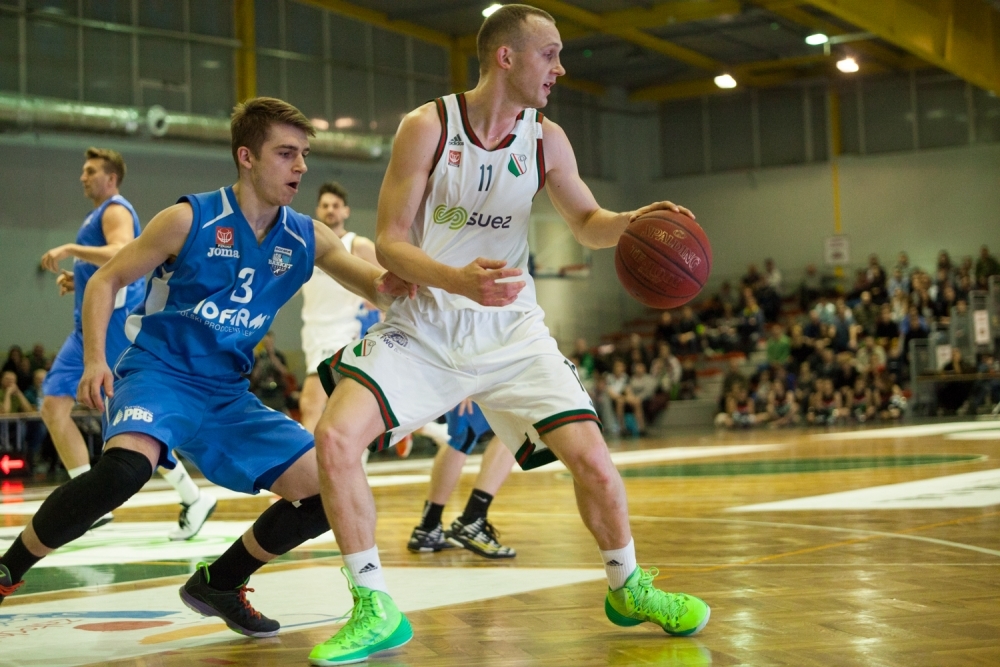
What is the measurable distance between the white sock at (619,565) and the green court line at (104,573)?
2184 mm

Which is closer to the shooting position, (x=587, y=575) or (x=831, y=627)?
(x=831, y=627)

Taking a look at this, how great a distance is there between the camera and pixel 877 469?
9.23m

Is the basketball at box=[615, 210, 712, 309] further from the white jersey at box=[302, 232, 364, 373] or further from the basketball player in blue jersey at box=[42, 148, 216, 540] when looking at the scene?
the white jersey at box=[302, 232, 364, 373]

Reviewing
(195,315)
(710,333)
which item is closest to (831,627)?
(195,315)

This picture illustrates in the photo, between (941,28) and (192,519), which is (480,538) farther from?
(941,28)

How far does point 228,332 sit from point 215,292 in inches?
5.3

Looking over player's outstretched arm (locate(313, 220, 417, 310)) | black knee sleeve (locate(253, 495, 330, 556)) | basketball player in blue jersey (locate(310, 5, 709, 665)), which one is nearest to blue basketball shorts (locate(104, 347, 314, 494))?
black knee sleeve (locate(253, 495, 330, 556))

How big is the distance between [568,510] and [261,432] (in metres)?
3.71

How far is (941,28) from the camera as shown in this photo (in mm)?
20422

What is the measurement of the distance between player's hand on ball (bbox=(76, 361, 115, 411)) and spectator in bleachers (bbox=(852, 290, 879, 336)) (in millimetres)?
20437

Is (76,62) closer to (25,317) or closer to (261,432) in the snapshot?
(25,317)

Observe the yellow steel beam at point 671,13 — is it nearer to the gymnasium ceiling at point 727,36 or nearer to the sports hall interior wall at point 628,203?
the gymnasium ceiling at point 727,36

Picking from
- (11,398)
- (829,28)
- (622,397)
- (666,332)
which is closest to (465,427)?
(11,398)

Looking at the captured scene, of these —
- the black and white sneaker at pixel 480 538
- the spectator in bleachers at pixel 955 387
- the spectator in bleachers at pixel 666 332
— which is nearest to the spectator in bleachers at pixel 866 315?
the spectator in bleachers at pixel 955 387
